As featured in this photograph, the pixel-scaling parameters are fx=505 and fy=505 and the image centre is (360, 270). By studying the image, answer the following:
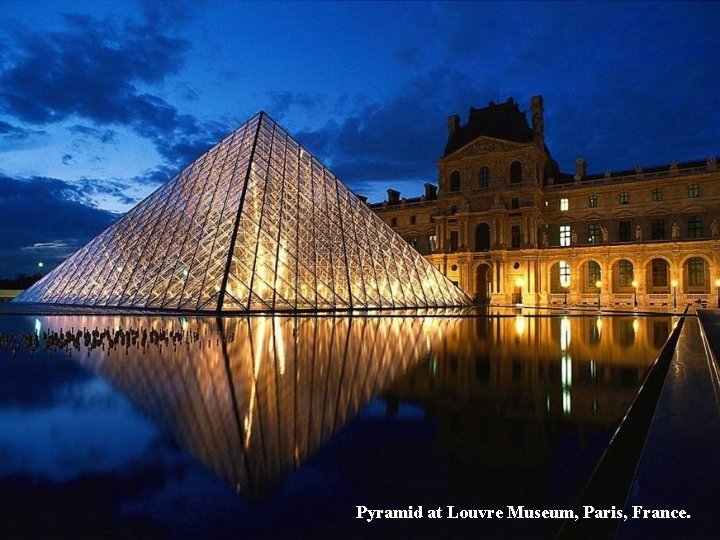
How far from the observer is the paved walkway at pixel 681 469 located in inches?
86.7

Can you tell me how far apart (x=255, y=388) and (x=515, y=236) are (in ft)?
134

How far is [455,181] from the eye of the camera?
1871 inches

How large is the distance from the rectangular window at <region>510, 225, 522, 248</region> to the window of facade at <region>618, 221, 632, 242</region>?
7.97 metres

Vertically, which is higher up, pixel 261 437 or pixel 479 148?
pixel 479 148

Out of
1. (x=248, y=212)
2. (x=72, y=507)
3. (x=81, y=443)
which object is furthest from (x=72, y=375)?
(x=248, y=212)

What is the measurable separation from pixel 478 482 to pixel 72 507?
2434mm

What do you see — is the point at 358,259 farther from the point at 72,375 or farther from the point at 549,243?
the point at 549,243

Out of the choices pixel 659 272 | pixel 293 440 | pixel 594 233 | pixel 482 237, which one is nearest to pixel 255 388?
pixel 293 440

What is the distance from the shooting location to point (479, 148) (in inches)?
1799

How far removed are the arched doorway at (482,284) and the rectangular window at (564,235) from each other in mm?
6754

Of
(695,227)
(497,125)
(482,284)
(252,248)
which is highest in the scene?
(497,125)

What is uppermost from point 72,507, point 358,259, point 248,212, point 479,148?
point 479,148

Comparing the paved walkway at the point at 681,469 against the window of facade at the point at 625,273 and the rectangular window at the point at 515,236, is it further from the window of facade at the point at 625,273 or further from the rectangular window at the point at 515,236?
the window of facade at the point at 625,273

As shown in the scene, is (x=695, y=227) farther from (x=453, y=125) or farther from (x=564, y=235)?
(x=453, y=125)
